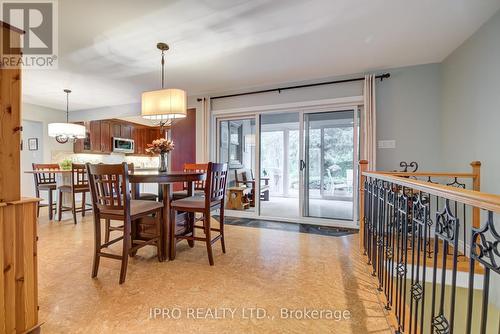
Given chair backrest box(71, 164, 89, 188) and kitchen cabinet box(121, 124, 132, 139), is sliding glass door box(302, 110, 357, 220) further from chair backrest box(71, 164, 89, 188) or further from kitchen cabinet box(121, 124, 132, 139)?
kitchen cabinet box(121, 124, 132, 139)

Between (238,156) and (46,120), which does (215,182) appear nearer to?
(238,156)

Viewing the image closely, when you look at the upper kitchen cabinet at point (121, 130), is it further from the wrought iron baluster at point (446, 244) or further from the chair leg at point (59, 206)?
the wrought iron baluster at point (446, 244)

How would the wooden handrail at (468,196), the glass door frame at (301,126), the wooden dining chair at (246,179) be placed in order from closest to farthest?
1. the wooden handrail at (468,196)
2. the glass door frame at (301,126)
3. the wooden dining chair at (246,179)

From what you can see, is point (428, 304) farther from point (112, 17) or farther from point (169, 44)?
point (112, 17)

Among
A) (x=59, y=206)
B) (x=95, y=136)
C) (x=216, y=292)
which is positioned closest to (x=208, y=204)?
(x=216, y=292)

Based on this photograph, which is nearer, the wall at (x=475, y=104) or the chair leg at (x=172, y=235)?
the wall at (x=475, y=104)

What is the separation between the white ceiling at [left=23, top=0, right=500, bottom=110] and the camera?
6.68 ft

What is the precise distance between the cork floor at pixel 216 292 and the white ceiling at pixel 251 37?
7.63ft

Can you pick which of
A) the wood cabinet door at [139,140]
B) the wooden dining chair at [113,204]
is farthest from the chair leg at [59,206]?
the wood cabinet door at [139,140]

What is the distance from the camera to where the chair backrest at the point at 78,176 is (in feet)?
12.1

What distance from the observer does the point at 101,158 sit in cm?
621

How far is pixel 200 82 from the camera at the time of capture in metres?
3.94

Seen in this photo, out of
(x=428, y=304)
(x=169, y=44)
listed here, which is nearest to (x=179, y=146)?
(x=169, y=44)

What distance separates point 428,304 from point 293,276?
1551 millimetres
